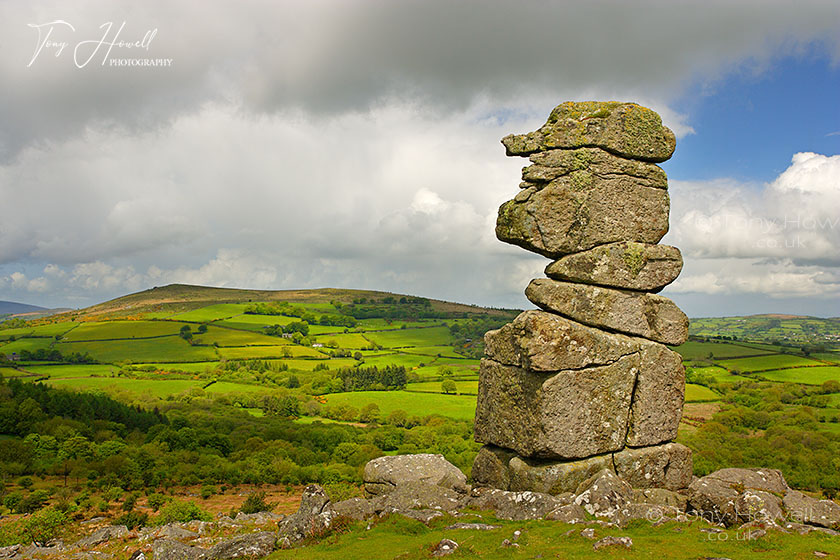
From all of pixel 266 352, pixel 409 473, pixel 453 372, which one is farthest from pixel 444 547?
pixel 266 352

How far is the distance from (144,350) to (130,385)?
1482 inches

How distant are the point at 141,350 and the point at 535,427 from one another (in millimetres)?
140540

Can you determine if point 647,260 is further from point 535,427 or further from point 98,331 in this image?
point 98,331

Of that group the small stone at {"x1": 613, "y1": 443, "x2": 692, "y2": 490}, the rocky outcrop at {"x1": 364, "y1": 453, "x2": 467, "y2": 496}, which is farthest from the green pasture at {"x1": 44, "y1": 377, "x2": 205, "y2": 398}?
the small stone at {"x1": 613, "y1": 443, "x2": 692, "y2": 490}

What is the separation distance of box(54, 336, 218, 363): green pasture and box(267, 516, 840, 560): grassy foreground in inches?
4759

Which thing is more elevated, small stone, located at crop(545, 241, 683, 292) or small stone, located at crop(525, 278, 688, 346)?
small stone, located at crop(545, 241, 683, 292)

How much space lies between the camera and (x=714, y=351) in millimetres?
122875

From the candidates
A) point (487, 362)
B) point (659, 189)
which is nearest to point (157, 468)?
point (487, 362)

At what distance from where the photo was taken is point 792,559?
10.8 m

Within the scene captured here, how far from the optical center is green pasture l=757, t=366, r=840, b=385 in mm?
88825

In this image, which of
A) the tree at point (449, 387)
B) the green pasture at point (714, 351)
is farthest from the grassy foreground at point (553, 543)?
the green pasture at point (714, 351)

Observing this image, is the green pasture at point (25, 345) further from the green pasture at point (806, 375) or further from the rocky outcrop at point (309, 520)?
the green pasture at point (806, 375)

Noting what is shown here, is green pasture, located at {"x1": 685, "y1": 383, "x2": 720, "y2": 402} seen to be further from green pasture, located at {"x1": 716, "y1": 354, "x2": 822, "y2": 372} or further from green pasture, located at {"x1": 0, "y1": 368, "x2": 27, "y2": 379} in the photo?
green pasture, located at {"x1": 0, "y1": 368, "x2": 27, "y2": 379}

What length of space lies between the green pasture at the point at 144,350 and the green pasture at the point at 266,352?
4005 millimetres
